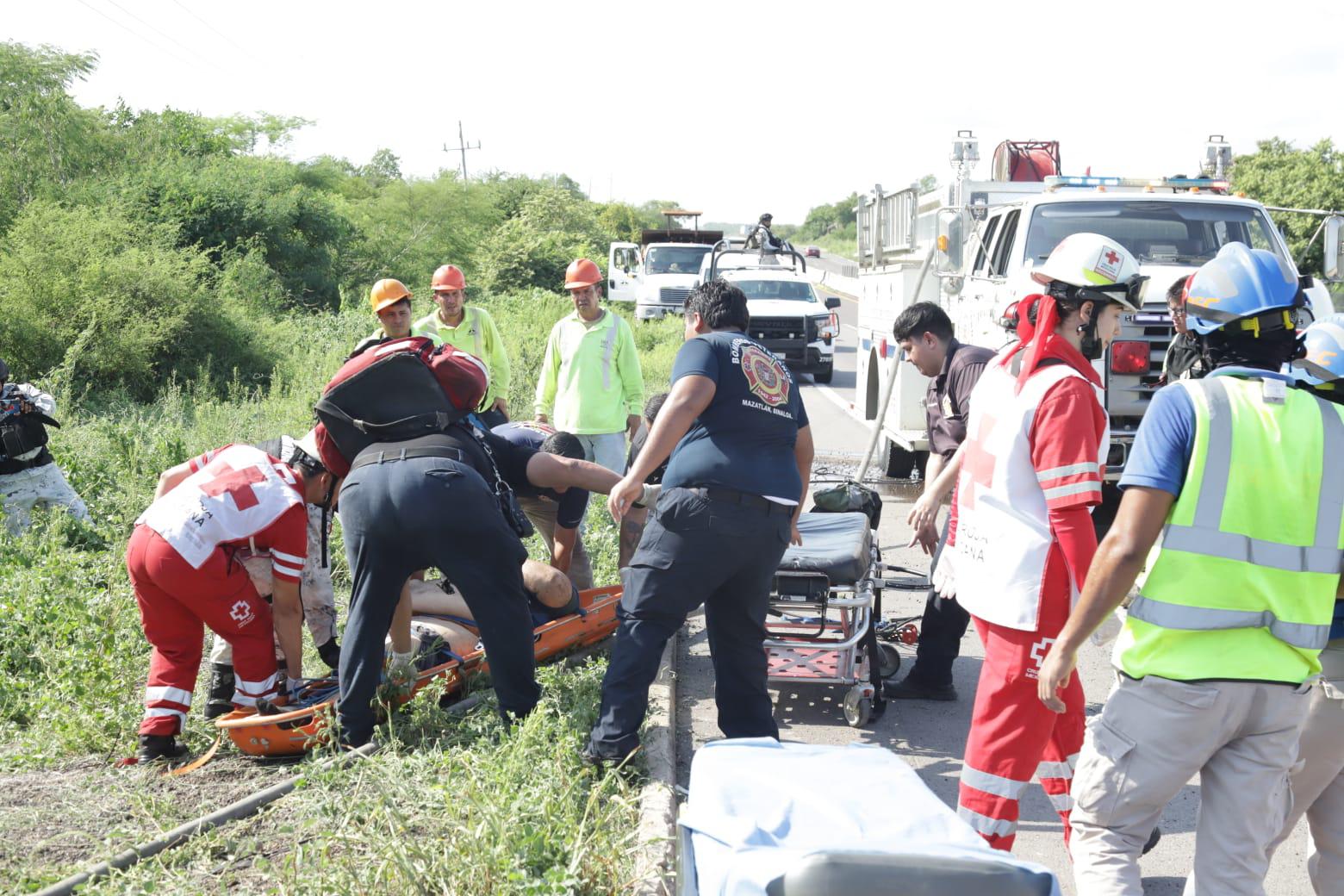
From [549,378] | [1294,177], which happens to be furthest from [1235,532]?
[1294,177]

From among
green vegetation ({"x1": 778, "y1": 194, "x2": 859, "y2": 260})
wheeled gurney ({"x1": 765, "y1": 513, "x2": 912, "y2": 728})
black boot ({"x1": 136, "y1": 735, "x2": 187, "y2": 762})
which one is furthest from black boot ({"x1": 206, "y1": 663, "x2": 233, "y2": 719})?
green vegetation ({"x1": 778, "y1": 194, "x2": 859, "y2": 260})

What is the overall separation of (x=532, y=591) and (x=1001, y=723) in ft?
9.05

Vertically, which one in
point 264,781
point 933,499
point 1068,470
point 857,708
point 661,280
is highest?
point 661,280

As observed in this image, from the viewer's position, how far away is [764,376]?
14.2 ft

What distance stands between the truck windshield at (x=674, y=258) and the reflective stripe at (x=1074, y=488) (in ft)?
68.9

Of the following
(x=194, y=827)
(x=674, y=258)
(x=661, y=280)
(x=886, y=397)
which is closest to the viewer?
(x=194, y=827)

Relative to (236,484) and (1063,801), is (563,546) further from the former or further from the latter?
(1063,801)

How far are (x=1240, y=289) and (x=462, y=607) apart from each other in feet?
13.0

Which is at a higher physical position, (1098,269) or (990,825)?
(1098,269)

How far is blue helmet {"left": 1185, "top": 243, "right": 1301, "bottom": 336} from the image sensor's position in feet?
9.25

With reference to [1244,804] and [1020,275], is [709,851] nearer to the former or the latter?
[1244,804]

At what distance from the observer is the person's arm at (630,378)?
7434 mm

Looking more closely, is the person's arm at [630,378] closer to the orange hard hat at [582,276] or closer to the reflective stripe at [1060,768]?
the orange hard hat at [582,276]

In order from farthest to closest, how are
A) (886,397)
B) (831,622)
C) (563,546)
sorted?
(886,397) < (563,546) < (831,622)
